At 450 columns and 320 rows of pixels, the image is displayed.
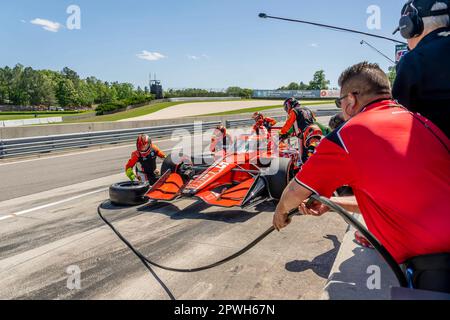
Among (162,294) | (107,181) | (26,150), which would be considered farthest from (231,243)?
(26,150)

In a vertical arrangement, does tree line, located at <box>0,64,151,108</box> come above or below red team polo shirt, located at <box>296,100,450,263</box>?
above

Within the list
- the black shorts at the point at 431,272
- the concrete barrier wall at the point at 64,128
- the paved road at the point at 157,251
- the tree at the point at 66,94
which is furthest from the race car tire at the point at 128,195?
the tree at the point at 66,94

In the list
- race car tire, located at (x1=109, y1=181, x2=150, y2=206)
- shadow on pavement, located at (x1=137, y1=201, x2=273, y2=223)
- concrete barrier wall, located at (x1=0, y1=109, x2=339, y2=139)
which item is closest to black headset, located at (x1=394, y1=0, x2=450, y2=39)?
shadow on pavement, located at (x1=137, y1=201, x2=273, y2=223)

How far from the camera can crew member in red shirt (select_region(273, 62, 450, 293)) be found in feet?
4.58

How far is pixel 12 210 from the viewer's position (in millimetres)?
5727

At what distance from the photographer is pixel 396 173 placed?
1.41 meters

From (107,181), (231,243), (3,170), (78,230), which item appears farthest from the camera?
(3,170)

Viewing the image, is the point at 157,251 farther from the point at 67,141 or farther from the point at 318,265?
the point at 67,141

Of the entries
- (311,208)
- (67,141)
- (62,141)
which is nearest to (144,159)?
(311,208)

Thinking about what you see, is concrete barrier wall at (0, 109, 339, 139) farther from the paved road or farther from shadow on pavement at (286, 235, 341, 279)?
shadow on pavement at (286, 235, 341, 279)

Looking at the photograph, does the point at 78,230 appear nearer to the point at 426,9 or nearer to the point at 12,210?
the point at 12,210

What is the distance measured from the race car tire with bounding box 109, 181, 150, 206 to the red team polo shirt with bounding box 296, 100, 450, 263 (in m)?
4.43
